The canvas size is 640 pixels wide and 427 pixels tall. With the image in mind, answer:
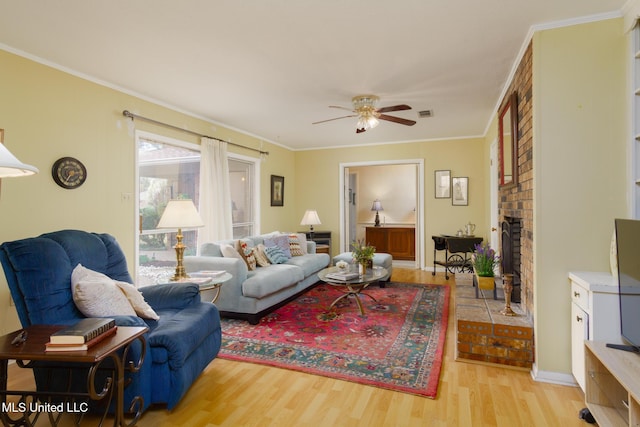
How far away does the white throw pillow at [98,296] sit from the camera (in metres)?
2.03

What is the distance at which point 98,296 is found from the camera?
6.70 ft

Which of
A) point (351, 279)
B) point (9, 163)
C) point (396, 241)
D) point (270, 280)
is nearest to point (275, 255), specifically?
point (270, 280)

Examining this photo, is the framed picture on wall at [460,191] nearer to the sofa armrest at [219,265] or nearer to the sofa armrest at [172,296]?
the sofa armrest at [219,265]

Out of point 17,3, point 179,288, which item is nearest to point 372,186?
point 179,288

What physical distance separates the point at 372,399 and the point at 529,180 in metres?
1.97

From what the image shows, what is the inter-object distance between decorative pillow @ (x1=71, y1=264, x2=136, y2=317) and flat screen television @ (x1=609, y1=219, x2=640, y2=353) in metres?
2.74

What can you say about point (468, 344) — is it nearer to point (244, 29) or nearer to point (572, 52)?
point (572, 52)

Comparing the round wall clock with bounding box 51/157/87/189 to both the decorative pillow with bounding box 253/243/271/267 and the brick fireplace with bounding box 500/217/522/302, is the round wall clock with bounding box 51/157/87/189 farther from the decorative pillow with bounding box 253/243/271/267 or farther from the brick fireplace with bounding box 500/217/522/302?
the brick fireplace with bounding box 500/217/522/302

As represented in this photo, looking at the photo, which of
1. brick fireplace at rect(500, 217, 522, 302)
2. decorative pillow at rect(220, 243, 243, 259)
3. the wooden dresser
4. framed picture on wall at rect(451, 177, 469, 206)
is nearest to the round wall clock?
decorative pillow at rect(220, 243, 243, 259)

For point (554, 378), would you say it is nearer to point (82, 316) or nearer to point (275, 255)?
point (82, 316)

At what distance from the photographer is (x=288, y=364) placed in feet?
8.77

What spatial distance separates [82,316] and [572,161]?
331 centimetres

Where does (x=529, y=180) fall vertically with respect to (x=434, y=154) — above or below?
below

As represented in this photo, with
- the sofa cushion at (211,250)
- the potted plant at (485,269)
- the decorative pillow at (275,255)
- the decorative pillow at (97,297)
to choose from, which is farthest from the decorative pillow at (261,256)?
the potted plant at (485,269)
